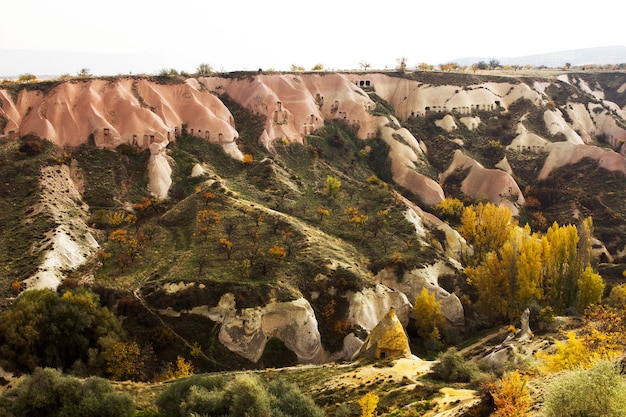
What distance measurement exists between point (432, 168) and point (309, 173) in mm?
25785

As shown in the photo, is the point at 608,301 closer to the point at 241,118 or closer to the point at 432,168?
the point at 432,168

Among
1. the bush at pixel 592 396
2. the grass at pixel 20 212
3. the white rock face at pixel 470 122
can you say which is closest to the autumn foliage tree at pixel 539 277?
the bush at pixel 592 396

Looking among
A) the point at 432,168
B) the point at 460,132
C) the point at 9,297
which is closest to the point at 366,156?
the point at 432,168

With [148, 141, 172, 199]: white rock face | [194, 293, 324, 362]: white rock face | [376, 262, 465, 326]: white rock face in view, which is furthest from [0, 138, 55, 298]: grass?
[376, 262, 465, 326]: white rock face

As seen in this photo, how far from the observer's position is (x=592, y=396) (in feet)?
56.9

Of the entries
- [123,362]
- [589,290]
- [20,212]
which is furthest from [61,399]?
[589,290]

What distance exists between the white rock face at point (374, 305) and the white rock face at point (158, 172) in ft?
101

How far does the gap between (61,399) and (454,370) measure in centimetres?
2431

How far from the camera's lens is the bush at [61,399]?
2928 centimetres

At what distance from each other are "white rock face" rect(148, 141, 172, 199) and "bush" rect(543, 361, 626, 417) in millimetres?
58019

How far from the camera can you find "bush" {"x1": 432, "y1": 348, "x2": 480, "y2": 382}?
33.7 metres

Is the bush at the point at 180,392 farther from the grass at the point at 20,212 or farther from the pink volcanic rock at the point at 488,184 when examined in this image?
the pink volcanic rock at the point at 488,184

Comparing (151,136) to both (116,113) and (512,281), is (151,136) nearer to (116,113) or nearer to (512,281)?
(116,113)

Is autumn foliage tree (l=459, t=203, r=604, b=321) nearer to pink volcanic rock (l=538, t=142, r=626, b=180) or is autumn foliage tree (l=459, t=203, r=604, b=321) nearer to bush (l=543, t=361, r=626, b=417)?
pink volcanic rock (l=538, t=142, r=626, b=180)
